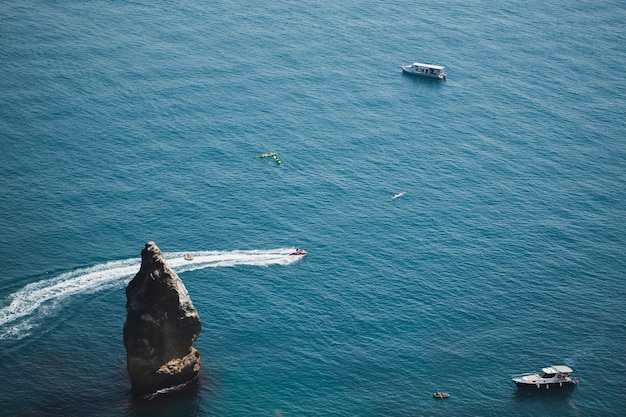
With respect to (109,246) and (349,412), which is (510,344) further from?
(109,246)

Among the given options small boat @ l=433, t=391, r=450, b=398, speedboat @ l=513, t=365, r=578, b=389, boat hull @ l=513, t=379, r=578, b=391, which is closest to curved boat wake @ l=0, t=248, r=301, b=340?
small boat @ l=433, t=391, r=450, b=398

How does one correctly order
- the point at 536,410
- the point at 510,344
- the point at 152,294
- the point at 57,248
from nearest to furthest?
the point at 152,294 → the point at 536,410 → the point at 510,344 → the point at 57,248

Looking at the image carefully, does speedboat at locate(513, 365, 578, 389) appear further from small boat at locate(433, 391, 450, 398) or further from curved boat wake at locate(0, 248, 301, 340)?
curved boat wake at locate(0, 248, 301, 340)

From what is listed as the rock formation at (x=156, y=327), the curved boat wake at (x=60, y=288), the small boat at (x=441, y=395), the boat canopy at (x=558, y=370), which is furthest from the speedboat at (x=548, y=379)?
the curved boat wake at (x=60, y=288)

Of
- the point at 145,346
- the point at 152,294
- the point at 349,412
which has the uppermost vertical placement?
the point at 152,294

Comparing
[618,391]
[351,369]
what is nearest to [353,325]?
[351,369]

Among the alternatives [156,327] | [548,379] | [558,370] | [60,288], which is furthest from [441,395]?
[60,288]

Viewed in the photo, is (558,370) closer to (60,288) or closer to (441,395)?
(441,395)
